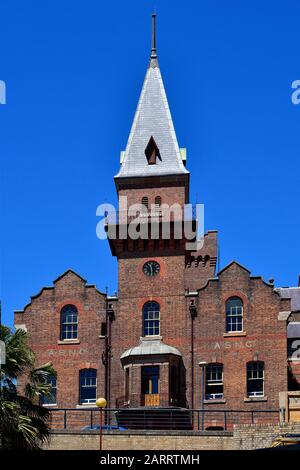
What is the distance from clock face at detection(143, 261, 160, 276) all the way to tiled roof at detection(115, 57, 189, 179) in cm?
546

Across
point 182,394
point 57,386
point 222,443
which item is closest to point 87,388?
point 57,386

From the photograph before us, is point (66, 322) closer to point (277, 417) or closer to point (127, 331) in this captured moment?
point (127, 331)

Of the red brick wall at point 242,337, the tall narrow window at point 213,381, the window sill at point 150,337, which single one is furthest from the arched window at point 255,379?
the window sill at point 150,337

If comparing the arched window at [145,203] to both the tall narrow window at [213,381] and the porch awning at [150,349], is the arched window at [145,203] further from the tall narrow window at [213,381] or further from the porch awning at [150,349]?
the tall narrow window at [213,381]

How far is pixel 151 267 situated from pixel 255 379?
27.1 feet

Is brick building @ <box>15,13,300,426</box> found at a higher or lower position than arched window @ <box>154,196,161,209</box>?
lower

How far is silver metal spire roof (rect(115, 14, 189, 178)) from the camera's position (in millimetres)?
50500

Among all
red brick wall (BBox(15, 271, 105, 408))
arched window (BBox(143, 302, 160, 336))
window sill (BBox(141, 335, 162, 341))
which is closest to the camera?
red brick wall (BBox(15, 271, 105, 408))

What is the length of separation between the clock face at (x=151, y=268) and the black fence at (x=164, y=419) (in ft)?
26.1

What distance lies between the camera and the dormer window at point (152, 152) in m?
50.8

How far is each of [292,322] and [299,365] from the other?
7.14 metres

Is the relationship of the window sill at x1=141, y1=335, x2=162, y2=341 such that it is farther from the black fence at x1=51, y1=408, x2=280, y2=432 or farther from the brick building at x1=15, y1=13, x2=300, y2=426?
the black fence at x1=51, y1=408, x2=280, y2=432

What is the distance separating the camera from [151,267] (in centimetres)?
4769

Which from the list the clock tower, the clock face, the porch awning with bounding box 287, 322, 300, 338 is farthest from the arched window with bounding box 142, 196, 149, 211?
the porch awning with bounding box 287, 322, 300, 338
